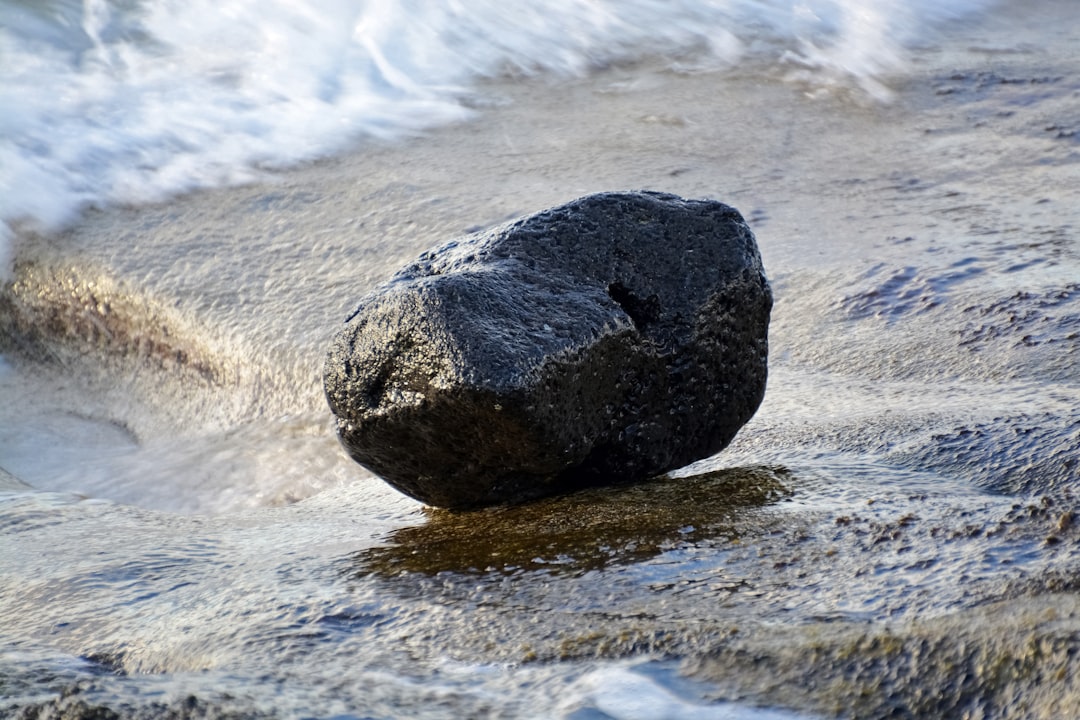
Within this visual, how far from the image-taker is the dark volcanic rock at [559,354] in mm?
2289

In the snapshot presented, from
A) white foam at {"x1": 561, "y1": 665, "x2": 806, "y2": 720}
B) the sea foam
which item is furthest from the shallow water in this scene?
the sea foam

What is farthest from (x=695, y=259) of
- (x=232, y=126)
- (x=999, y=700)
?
(x=232, y=126)

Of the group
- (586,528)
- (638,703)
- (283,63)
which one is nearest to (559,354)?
(586,528)

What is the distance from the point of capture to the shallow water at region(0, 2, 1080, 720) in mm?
1726

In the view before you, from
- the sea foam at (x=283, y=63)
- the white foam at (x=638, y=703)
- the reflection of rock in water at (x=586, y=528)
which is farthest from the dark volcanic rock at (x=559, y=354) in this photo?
the sea foam at (x=283, y=63)

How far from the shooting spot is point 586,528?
230cm

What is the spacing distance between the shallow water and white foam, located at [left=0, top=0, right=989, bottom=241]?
24 cm

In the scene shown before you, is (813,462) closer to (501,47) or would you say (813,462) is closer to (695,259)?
(695,259)

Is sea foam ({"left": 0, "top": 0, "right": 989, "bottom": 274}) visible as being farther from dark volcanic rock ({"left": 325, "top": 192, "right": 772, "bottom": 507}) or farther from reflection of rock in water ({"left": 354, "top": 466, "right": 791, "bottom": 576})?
reflection of rock in water ({"left": 354, "top": 466, "right": 791, "bottom": 576})

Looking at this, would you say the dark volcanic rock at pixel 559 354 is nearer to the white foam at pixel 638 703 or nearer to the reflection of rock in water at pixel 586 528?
the reflection of rock in water at pixel 586 528

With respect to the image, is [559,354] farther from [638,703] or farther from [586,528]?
[638,703]

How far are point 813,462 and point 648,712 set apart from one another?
109 cm

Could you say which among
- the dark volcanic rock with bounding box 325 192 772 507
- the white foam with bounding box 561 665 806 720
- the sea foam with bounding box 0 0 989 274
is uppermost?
the sea foam with bounding box 0 0 989 274

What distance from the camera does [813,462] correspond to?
2617 millimetres
